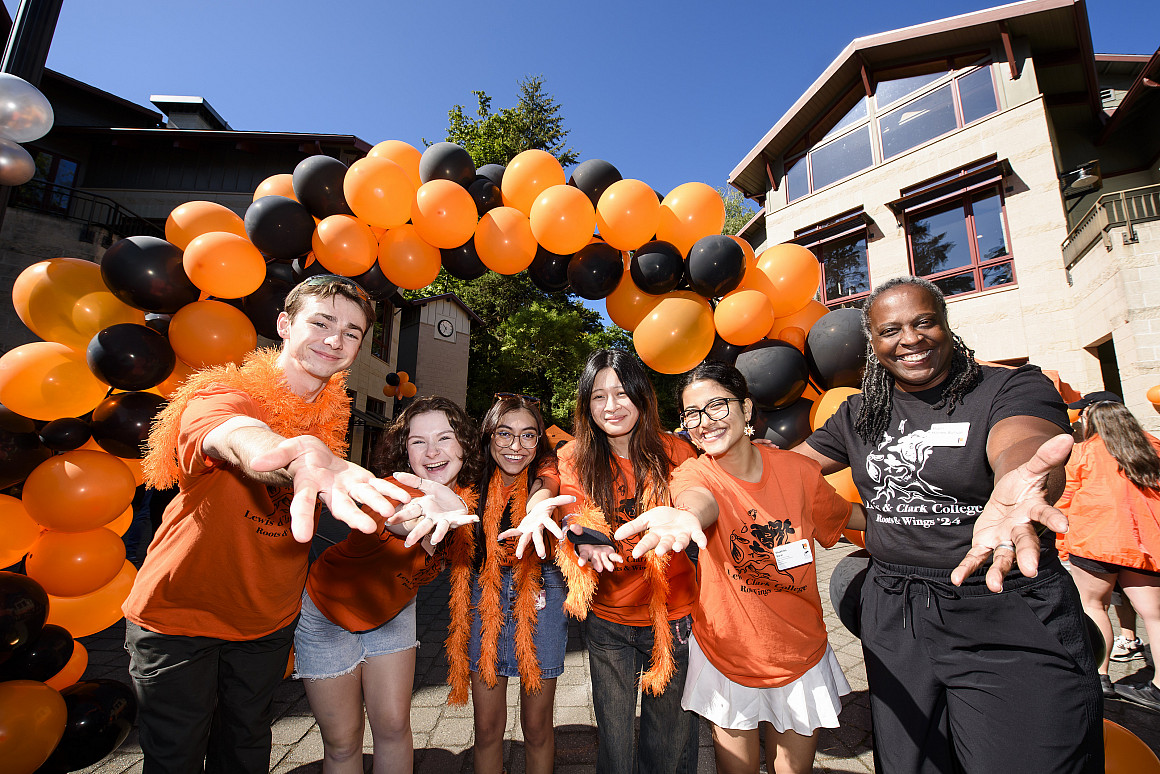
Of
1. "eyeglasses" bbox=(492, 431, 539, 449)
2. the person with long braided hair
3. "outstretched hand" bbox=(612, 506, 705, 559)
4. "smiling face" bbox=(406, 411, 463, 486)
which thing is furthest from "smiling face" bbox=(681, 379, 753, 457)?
"smiling face" bbox=(406, 411, 463, 486)

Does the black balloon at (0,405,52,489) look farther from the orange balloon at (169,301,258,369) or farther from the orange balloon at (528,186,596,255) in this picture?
the orange balloon at (528,186,596,255)

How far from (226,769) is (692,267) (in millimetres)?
3246

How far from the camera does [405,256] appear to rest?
3.25 m

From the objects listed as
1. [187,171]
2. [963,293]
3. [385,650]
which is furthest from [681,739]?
[187,171]

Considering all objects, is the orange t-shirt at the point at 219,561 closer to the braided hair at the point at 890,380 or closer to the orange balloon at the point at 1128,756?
the braided hair at the point at 890,380

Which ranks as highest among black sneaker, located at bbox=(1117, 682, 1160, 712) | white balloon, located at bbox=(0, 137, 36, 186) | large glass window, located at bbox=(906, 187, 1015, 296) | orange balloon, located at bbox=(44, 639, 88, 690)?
large glass window, located at bbox=(906, 187, 1015, 296)

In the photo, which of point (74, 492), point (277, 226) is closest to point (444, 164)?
point (277, 226)

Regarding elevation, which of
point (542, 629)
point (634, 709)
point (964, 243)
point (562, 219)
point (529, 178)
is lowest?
point (634, 709)

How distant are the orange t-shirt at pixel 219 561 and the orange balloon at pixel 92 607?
147 cm

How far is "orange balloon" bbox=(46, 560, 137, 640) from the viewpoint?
2.63m

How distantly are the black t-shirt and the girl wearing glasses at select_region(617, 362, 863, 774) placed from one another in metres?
0.26

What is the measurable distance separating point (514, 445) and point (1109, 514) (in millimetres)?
3806

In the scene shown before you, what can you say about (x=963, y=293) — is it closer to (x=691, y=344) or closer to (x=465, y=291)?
(x=691, y=344)

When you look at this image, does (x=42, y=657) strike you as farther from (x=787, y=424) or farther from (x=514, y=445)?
(x=787, y=424)
